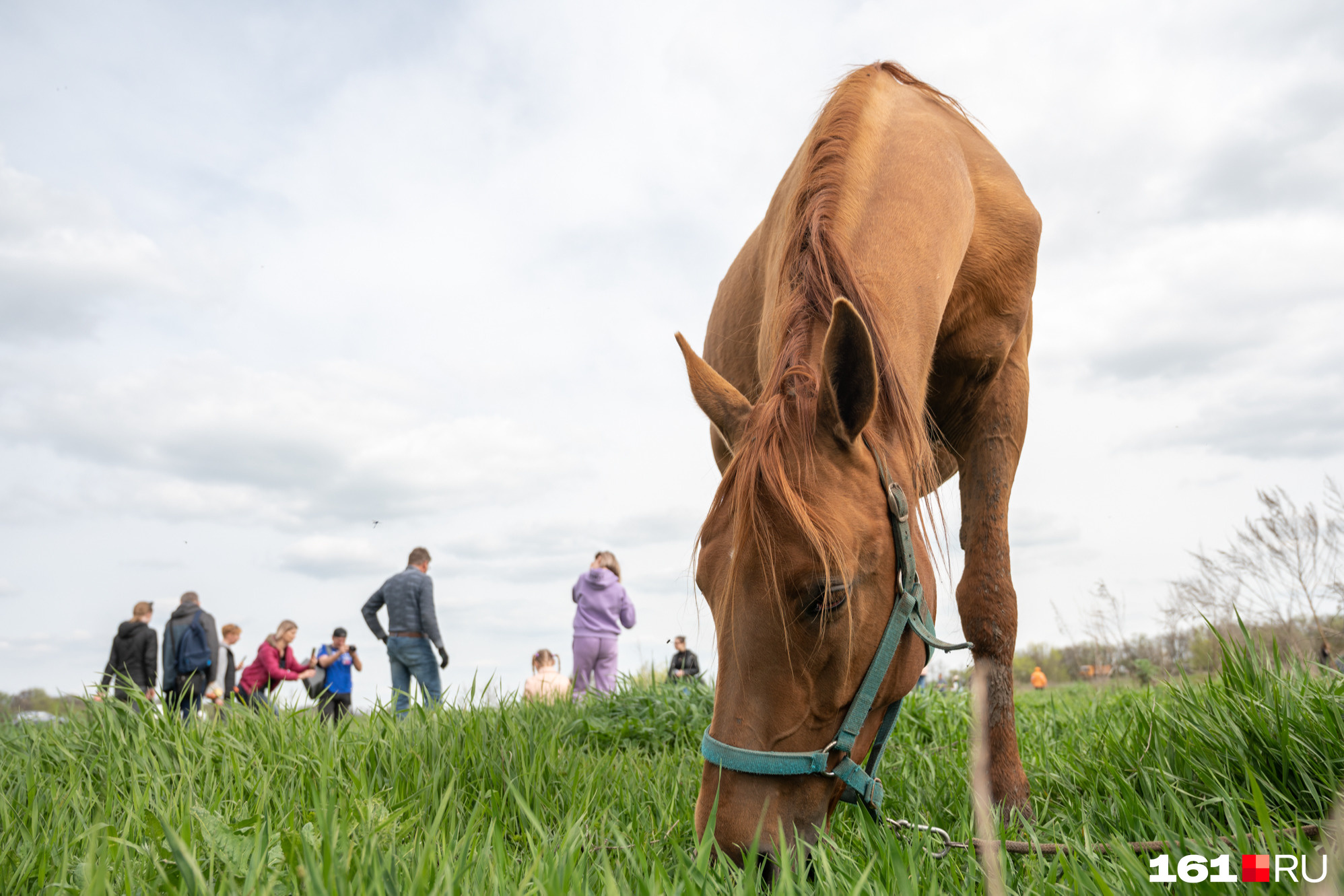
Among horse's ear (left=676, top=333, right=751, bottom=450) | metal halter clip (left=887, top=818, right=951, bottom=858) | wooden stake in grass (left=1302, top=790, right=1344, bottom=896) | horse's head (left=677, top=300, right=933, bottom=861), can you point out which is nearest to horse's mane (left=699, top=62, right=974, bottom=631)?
horse's head (left=677, top=300, right=933, bottom=861)

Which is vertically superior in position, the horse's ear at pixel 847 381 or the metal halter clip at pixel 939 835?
the horse's ear at pixel 847 381

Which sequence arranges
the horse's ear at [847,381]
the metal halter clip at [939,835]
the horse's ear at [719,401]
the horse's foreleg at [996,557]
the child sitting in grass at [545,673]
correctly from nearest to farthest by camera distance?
the metal halter clip at [939,835] < the horse's ear at [847,381] < the horse's ear at [719,401] < the horse's foreleg at [996,557] < the child sitting in grass at [545,673]

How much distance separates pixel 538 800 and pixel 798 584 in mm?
1339

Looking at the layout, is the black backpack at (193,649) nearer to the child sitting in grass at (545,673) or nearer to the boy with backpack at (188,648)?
the boy with backpack at (188,648)

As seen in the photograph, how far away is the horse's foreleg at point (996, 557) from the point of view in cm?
290

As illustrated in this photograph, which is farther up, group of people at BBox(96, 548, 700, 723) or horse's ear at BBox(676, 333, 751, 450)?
horse's ear at BBox(676, 333, 751, 450)

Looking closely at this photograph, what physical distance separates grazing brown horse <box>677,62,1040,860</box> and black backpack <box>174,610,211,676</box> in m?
7.52

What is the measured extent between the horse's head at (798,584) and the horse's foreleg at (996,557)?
1.02 meters

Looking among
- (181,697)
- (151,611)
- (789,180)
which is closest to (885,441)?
(789,180)

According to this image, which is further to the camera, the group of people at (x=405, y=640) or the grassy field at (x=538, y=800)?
the group of people at (x=405, y=640)

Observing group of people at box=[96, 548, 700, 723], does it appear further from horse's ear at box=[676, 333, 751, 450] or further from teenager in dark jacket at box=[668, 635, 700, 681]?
horse's ear at box=[676, 333, 751, 450]

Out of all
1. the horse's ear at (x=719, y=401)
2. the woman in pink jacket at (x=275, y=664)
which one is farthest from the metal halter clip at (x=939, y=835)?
→ the woman in pink jacket at (x=275, y=664)

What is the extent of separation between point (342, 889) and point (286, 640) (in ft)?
29.7

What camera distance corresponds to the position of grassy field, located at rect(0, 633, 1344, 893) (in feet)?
5.22
